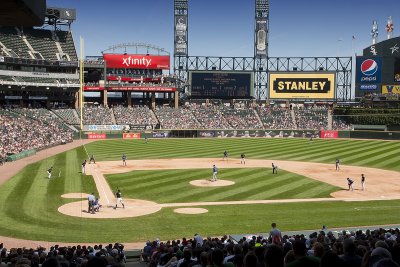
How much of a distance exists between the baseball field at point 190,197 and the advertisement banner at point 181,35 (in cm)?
5854

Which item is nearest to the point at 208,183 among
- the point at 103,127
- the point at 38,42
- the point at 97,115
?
the point at 103,127

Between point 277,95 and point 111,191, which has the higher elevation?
point 277,95

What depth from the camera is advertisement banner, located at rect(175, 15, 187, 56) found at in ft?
346

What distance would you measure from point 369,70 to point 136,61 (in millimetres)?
53500

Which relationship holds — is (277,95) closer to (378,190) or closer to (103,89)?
(103,89)

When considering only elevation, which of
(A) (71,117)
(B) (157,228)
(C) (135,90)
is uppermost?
(C) (135,90)

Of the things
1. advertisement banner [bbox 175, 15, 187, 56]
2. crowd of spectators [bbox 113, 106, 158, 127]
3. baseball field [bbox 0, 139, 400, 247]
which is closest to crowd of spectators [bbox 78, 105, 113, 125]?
crowd of spectators [bbox 113, 106, 158, 127]

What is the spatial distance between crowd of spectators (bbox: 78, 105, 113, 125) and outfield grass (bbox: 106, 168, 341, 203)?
49.5 meters

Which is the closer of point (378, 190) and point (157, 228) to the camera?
point (157, 228)

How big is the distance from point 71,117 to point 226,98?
127 feet

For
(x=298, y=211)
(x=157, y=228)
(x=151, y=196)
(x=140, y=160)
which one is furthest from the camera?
(x=140, y=160)

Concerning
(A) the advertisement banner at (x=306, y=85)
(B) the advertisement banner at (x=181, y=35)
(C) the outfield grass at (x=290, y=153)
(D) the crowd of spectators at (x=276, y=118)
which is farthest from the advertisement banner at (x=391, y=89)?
(B) the advertisement banner at (x=181, y=35)

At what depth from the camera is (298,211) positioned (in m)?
26.8

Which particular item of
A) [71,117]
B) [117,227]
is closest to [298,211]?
[117,227]
